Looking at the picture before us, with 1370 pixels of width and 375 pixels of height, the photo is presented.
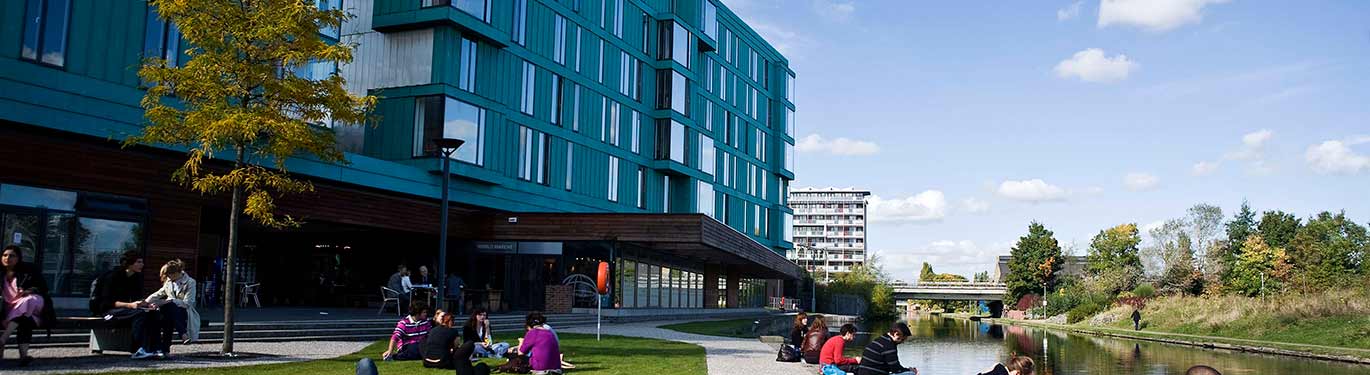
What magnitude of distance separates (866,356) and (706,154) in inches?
1662

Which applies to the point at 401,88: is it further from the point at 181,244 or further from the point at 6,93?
the point at 6,93

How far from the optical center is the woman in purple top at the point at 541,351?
582 inches

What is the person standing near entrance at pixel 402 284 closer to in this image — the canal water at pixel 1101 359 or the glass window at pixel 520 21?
the canal water at pixel 1101 359

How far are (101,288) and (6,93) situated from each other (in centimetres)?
882

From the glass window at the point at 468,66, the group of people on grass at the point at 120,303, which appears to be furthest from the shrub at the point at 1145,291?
the group of people on grass at the point at 120,303

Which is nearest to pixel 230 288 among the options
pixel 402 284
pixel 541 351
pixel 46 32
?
pixel 541 351

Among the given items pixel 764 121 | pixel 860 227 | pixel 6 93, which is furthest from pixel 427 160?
pixel 860 227

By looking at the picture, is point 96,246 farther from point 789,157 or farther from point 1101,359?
point 789,157

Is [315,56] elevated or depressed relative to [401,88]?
depressed

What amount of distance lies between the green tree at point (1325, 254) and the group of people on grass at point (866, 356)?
57.5 meters

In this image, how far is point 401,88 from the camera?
34.1m

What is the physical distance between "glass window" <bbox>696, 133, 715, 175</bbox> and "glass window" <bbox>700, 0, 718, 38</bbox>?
594 cm

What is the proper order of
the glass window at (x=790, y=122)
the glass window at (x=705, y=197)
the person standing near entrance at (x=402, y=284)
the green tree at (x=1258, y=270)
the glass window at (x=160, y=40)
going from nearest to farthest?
the glass window at (x=160, y=40) < the person standing near entrance at (x=402, y=284) < the glass window at (x=705, y=197) < the green tree at (x=1258, y=270) < the glass window at (x=790, y=122)

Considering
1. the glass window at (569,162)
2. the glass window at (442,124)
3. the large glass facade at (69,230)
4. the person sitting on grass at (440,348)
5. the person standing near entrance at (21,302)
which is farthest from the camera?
the glass window at (569,162)
